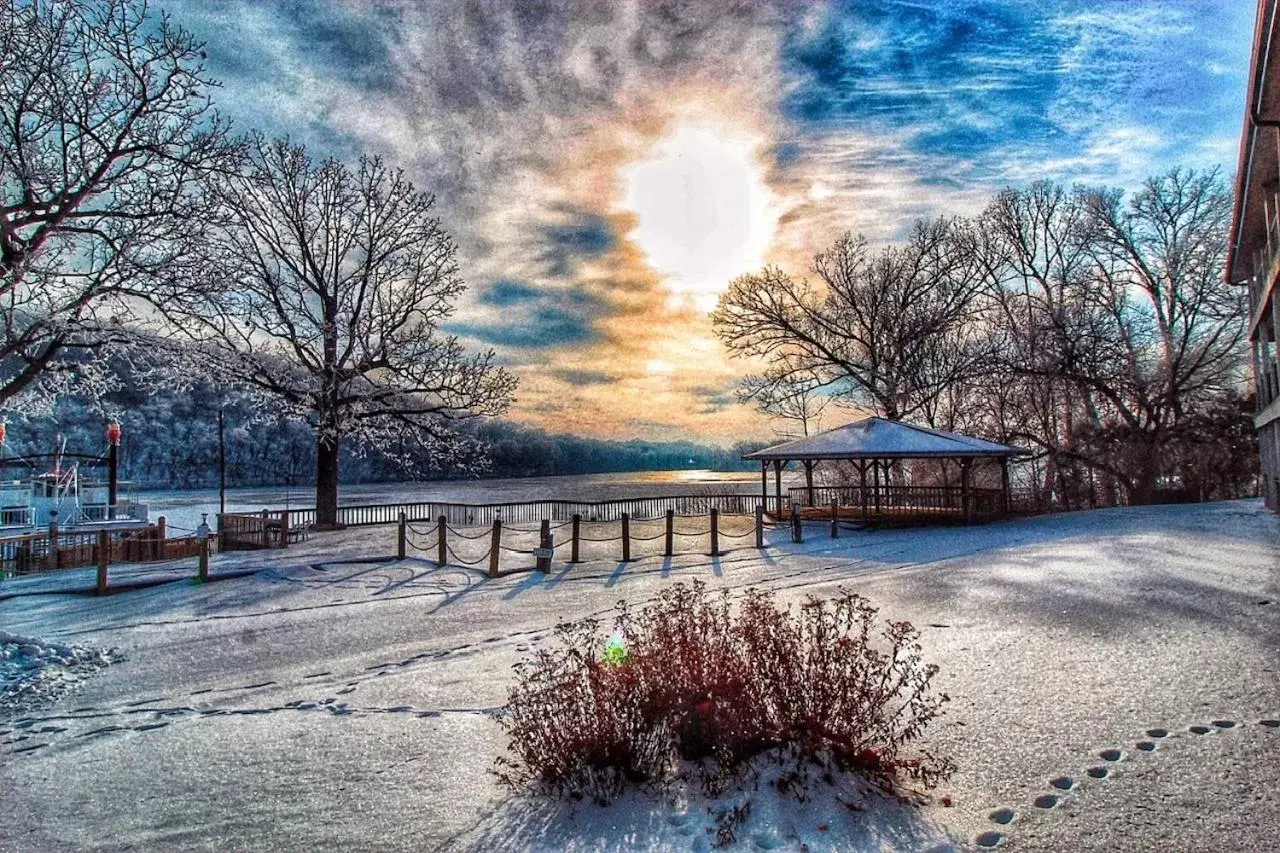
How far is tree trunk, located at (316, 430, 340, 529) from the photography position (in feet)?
79.4

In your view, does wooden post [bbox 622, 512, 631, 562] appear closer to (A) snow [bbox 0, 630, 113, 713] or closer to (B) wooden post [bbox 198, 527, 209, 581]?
(B) wooden post [bbox 198, 527, 209, 581]

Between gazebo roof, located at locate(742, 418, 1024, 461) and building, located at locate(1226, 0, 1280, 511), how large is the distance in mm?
6466

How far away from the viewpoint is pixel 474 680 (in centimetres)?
732

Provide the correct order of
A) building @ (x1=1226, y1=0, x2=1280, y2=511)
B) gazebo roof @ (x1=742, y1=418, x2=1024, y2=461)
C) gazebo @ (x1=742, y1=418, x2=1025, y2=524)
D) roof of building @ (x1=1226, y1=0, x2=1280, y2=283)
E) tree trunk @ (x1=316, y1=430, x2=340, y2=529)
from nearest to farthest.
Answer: roof of building @ (x1=1226, y1=0, x2=1280, y2=283) < building @ (x1=1226, y1=0, x2=1280, y2=511) < gazebo roof @ (x1=742, y1=418, x2=1024, y2=461) < gazebo @ (x1=742, y1=418, x2=1025, y2=524) < tree trunk @ (x1=316, y1=430, x2=340, y2=529)

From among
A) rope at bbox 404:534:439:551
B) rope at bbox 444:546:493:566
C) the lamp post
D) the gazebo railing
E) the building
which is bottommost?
rope at bbox 444:546:493:566

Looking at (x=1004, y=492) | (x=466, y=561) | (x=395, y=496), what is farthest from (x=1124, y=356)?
(x=395, y=496)

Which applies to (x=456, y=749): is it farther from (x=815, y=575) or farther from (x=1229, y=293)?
(x=1229, y=293)

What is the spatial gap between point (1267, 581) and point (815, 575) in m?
6.45

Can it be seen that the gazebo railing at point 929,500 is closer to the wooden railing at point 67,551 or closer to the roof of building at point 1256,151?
the roof of building at point 1256,151

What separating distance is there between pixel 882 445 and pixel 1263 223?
10.9 meters

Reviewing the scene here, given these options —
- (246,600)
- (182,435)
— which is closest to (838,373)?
(246,600)

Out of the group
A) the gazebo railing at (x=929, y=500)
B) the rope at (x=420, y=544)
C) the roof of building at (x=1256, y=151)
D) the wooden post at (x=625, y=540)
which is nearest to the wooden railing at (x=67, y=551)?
the rope at (x=420, y=544)

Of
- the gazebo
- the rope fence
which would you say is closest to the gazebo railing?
the gazebo

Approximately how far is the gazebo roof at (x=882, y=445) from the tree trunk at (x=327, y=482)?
578 inches
